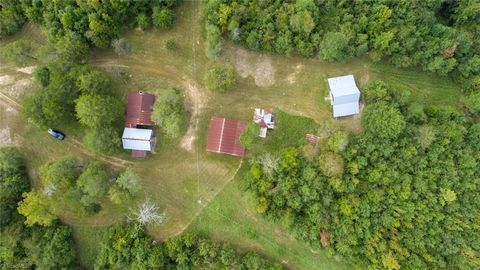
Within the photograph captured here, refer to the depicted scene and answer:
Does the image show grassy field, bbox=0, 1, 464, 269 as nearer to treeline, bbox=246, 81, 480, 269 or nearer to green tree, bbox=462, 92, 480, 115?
green tree, bbox=462, 92, 480, 115

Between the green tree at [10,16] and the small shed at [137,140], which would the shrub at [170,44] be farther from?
the green tree at [10,16]

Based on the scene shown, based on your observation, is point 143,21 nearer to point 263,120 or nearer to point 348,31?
point 263,120

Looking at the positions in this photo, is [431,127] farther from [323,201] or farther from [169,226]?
[169,226]

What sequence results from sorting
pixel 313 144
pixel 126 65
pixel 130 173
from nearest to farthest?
pixel 130 173 < pixel 313 144 < pixel 126 65

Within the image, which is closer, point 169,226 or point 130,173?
point 130,173

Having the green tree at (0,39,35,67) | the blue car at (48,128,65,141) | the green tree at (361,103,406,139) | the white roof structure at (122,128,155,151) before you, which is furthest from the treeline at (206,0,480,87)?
the green tree at (0,39,35,67)

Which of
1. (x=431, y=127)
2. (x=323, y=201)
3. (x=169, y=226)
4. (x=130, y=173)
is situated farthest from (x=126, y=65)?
(x=431, y=127)
